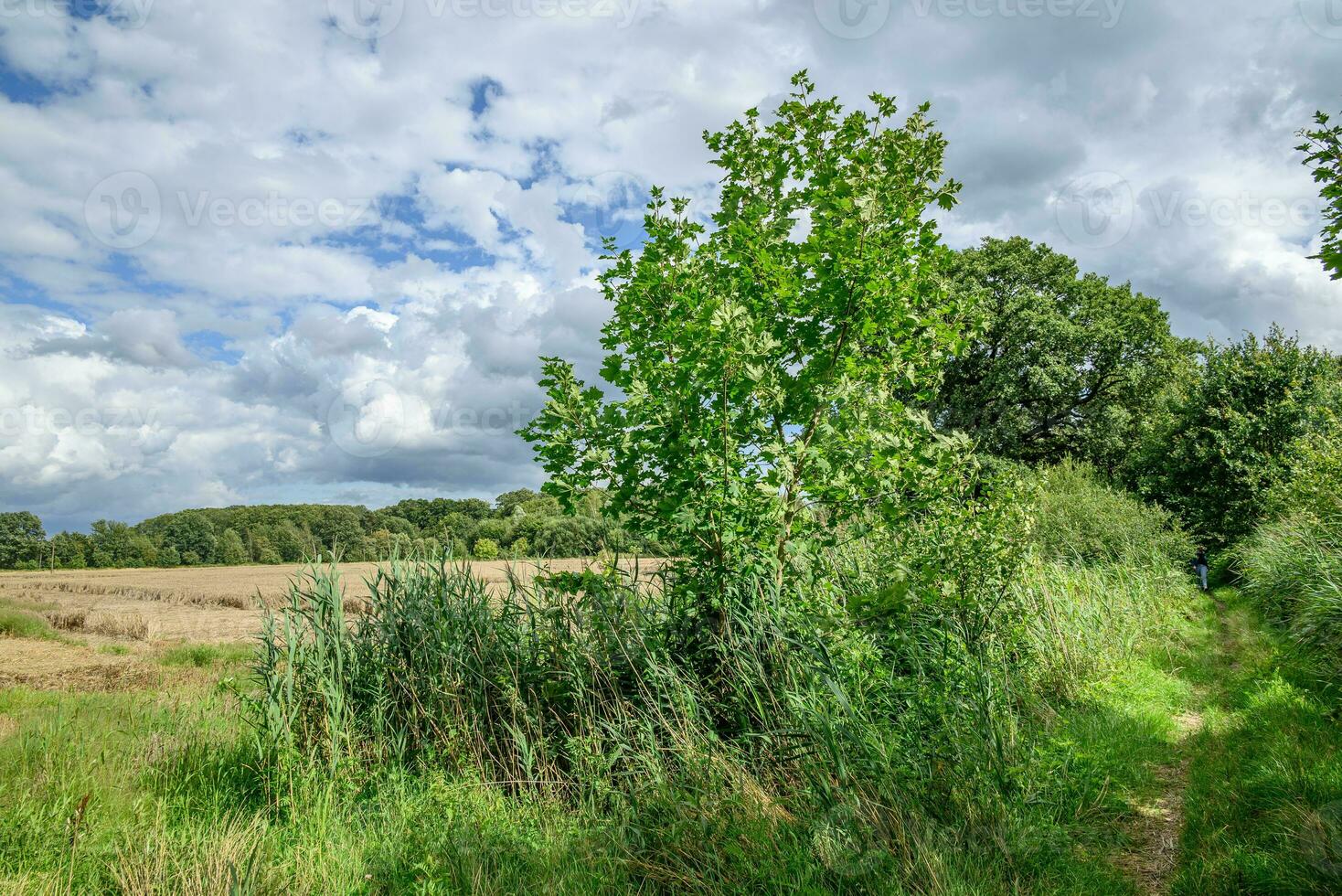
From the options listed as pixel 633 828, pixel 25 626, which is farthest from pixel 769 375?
pixel 25 626

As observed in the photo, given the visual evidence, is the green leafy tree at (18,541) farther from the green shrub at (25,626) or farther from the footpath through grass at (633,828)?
the footpath through grass at (633,828)

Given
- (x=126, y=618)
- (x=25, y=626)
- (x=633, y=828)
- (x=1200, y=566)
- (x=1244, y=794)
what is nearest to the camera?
(x=633, y=828)

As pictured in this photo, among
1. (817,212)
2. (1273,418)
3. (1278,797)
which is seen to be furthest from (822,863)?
(1273,418)

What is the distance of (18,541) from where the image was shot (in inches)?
2869

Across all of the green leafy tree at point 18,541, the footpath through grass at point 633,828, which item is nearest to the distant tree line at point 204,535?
the green leafy tree at point 18,541

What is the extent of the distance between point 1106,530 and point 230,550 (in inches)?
3430

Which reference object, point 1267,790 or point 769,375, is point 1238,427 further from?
point 769,375

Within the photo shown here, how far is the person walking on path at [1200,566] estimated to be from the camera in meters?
19.0

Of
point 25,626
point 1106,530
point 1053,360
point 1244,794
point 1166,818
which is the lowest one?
point 25,626

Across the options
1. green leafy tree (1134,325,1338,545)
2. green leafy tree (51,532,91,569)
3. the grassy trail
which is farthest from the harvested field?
green leafy tree (51,532,91,569)

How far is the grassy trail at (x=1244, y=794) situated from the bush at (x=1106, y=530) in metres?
10.1

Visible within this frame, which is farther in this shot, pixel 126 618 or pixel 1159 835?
pixel 126 618

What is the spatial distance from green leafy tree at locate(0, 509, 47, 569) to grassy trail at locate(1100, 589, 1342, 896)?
322ft

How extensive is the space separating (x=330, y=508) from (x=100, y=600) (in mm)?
53973
